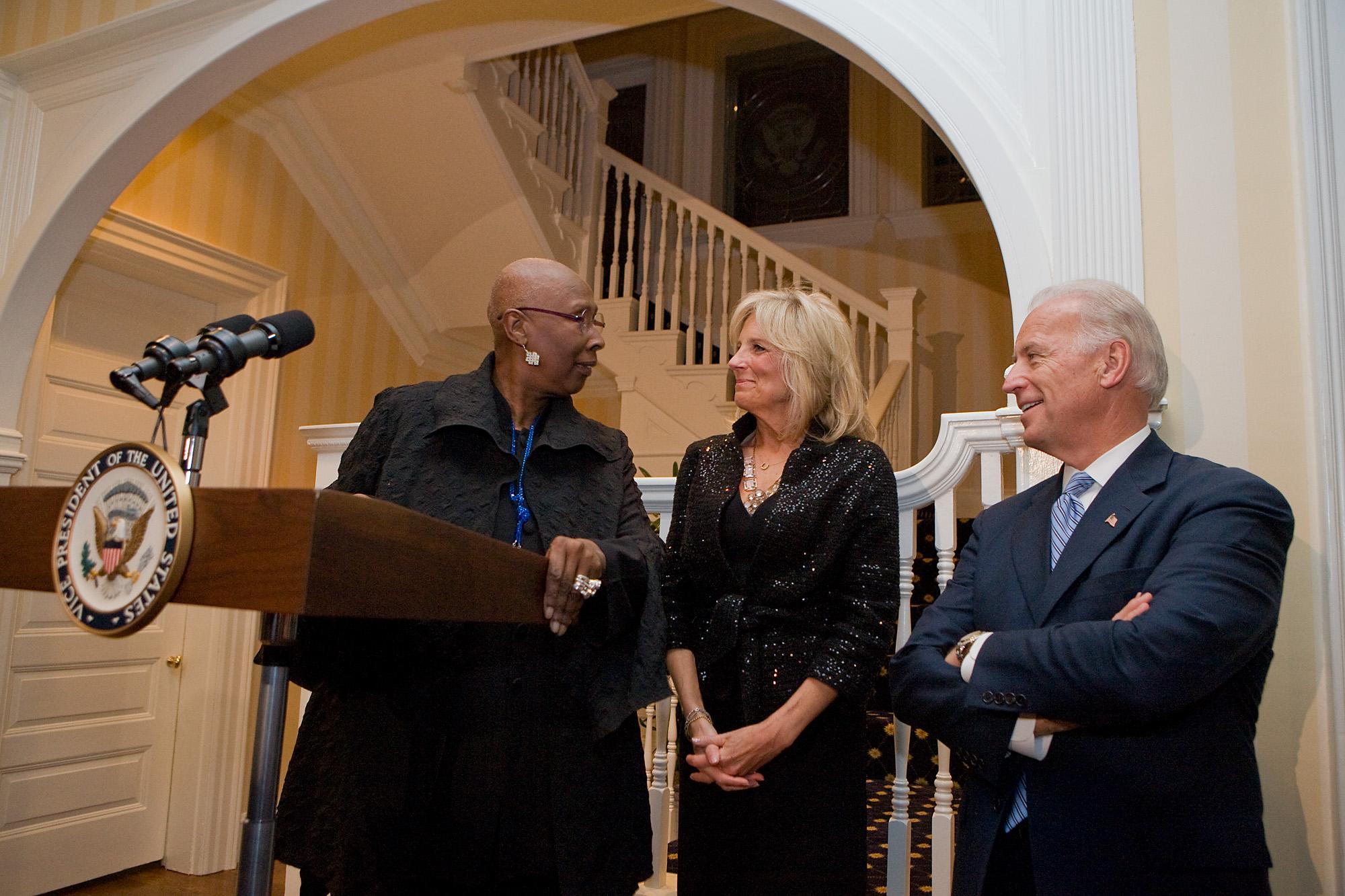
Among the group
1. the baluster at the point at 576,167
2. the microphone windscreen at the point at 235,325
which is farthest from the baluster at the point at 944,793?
the baluster at the point at 576,167

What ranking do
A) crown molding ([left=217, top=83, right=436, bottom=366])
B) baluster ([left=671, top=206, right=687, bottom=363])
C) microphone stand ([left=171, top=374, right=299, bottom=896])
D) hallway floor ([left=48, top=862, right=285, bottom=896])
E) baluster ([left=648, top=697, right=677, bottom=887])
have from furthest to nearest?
baluster ([left=671, top=206, right=687, bottom=363])
crown molding ([left=217, top=83, right=436, bottom=366])
hallway floor ([left=48, top=862, right=285, bottom=896])
baluster ([left=648, top=697, right=677, bottom=887])
microphone stand ([left=171, top=374, right=299, bottom=896])

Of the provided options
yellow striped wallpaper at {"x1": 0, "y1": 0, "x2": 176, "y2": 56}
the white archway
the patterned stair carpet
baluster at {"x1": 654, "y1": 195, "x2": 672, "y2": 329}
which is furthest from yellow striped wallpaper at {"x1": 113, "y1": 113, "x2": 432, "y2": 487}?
the white archway

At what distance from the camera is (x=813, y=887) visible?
1.60 meters

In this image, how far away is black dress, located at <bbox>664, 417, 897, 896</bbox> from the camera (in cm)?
163

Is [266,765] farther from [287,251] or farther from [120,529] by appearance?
[287,251]

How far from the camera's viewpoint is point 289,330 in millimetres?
1177

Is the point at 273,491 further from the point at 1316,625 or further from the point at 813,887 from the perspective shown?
the point at 1316,625

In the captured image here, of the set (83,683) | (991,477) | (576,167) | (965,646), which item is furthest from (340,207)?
(965,646)

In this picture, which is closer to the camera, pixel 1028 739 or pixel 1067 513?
pixel 1028 739

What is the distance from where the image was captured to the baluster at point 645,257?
598 cm

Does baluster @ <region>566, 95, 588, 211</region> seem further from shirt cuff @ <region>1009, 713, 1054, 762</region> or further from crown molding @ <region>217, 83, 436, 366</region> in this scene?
shirt cuff @ <region>1009, 713, 1054, 762</region>

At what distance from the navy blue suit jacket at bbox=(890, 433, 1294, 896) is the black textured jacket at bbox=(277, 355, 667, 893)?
1.47ft

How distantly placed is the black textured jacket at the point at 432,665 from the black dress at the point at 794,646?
0.18 metres

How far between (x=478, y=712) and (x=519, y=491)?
35 cm
